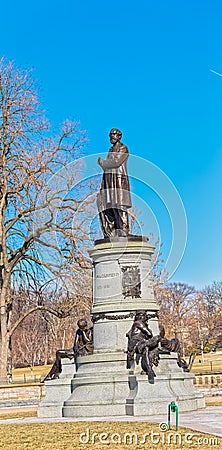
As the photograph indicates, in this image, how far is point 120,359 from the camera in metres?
17.2

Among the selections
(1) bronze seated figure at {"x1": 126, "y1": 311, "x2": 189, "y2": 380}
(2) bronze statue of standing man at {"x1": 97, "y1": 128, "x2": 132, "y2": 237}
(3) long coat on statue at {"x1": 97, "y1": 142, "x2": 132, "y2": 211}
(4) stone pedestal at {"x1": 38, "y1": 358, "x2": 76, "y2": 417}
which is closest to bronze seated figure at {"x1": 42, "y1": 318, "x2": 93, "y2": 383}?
(4) stone pedestal at {"x1": 38, "y1": 358, "x2": 76, "y2": 417}

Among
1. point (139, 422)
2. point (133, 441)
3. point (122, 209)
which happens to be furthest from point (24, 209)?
point (133, 441)

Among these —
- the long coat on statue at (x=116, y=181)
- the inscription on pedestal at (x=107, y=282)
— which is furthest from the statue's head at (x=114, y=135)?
the inscription on pedestal at (x=107, y=282)

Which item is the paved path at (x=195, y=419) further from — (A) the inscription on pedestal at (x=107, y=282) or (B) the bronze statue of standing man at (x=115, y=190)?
(B) the bronze statue of standing man at (x=115, y=190)

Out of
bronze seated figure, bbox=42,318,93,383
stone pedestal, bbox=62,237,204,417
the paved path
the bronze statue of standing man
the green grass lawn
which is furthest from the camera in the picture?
the bronze statue of standing man

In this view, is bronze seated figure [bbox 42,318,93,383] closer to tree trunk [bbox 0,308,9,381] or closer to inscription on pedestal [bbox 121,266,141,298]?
inscription on pedestal [bbox 121,266,141,298]

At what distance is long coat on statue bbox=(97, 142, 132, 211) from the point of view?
64.7 feet

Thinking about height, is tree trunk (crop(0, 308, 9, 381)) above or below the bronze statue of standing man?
below

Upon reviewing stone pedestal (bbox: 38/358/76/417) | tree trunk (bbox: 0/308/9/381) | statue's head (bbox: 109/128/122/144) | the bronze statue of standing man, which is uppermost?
statue's head (bbox: 109/128/122/144)

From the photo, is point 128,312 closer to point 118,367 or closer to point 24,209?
point 118,367

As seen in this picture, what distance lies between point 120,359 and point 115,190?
16.1 feet

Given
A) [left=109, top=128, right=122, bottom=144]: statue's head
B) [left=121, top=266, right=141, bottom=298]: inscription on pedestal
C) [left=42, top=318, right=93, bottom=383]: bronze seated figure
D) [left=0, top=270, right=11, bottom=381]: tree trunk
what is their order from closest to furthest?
[left=121, top=266, right=141, bottom=298]: inscription on pedestal
[left=42, top=318, right=93, bottom=383]: bronze seated figure
[left=109, top=128, right=122, bottom=144]: statue's head
[left=0, top=270, right=11, bottom=381]: tree trunk

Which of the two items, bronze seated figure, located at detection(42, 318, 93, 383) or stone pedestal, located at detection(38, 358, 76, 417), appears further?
bronze seated figure, located at detection(42, 318, 93, 383)

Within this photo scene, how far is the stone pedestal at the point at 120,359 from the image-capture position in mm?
16062
